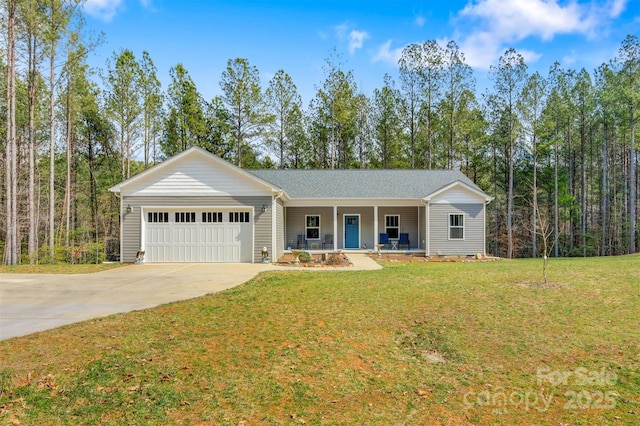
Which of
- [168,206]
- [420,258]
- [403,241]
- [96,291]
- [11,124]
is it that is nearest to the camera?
[96,291]

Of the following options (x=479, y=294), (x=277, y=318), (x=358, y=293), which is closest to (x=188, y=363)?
(x=277, y=318)

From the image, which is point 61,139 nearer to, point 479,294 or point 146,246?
point 146,246

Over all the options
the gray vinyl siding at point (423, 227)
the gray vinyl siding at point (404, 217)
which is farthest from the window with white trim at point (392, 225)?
the gray vinyl siding at point (423, 227)

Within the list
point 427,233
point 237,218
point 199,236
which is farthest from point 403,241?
point 199,236

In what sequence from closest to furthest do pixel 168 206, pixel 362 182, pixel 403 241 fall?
pixel 168 206
pixel 403 241
pixel 362 182

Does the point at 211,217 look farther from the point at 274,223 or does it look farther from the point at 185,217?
the point at 274,223

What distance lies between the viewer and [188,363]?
4230 millimetres

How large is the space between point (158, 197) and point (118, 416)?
12421 millimetres

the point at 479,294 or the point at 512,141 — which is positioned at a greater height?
the point at 512,141

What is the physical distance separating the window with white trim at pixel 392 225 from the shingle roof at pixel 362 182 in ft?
5.47

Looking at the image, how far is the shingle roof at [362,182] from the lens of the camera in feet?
59.5

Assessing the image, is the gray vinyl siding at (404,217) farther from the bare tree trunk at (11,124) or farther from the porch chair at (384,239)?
the bare tree trunk at (11,124)

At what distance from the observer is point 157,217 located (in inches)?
574

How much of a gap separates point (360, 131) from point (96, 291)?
80.5ft
